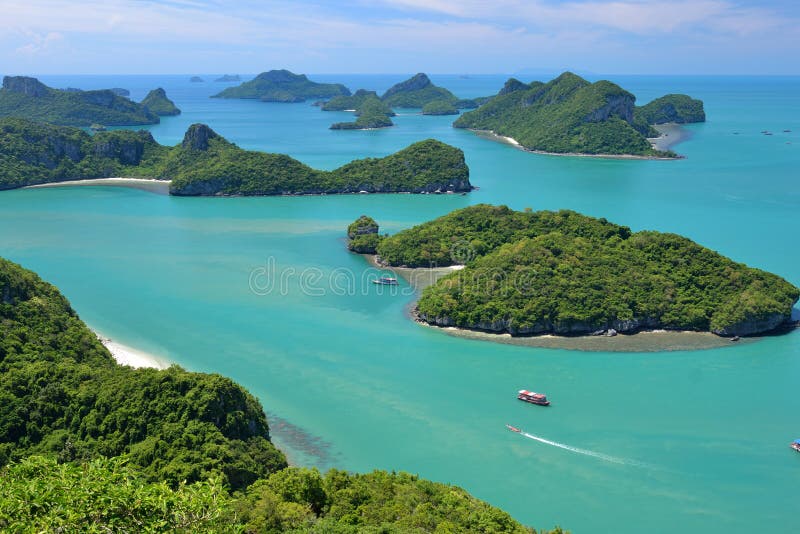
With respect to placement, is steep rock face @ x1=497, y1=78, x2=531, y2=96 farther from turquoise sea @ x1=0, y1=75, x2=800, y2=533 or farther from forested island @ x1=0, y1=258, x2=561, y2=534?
forested island @ x1=0, y1=258, x2=561, y2=534

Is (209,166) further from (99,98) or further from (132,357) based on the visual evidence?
(99,98)

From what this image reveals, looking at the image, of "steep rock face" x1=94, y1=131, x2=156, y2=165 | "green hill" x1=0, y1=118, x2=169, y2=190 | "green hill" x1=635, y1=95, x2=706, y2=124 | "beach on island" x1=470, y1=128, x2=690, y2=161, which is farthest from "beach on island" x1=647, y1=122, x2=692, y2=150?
"green hill" x1=0, y1=118, x2=169, y2=190

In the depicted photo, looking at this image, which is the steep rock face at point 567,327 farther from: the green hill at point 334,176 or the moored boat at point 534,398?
the green hill at point 334,176

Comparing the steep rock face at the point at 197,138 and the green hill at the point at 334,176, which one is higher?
the steep rock face at the point at 197,138

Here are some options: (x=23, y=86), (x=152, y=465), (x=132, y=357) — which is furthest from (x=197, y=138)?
(x=23, y=86)

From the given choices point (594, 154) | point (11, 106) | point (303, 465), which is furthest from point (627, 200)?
point (11, 106)

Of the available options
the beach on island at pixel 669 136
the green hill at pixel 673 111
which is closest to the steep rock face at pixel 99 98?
the beach on island at pixel 669 136
